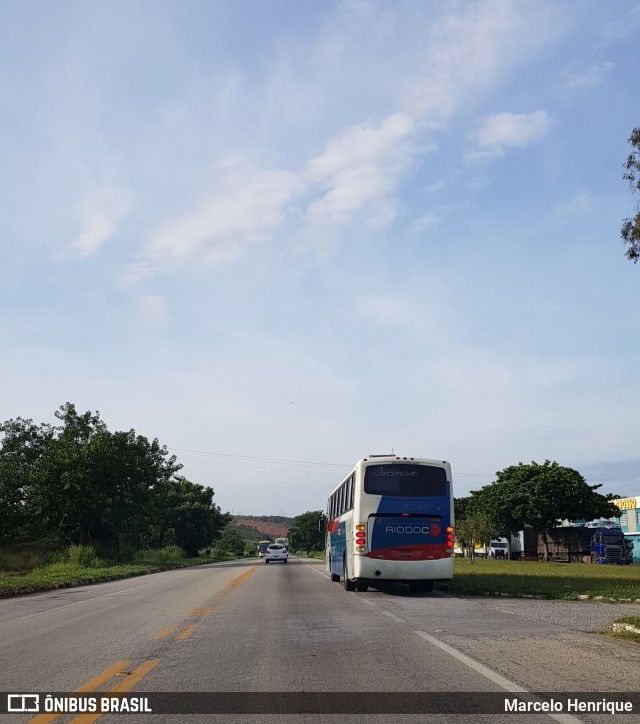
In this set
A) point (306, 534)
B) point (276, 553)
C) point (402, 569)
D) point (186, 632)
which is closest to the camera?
point (186, 632)

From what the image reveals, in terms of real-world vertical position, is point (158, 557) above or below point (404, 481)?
below

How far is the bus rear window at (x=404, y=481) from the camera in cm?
1888

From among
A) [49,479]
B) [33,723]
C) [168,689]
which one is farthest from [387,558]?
[49,479]

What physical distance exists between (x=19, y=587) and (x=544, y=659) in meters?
20.2

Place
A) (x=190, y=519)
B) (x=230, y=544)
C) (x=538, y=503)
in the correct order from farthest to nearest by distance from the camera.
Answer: (x=230, y=544)
(x=190, y=519)
(x=538, y=503)

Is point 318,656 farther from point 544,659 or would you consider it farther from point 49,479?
point 49,479

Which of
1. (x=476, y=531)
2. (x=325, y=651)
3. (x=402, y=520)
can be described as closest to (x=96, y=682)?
(x=325, y=651)

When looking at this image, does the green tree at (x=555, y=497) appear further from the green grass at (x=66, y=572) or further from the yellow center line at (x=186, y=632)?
the yellow center line at (x=186, y=632)

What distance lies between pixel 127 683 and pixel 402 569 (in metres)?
11.8

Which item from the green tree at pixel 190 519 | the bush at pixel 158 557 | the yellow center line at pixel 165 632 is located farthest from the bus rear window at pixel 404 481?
the green tree at pixel 190 519

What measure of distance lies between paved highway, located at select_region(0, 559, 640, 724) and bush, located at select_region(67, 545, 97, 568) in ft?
88.3

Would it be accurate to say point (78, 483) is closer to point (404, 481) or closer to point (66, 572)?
point (66, 572)

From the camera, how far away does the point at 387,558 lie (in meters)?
18.6

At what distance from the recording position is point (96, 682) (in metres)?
7.73
